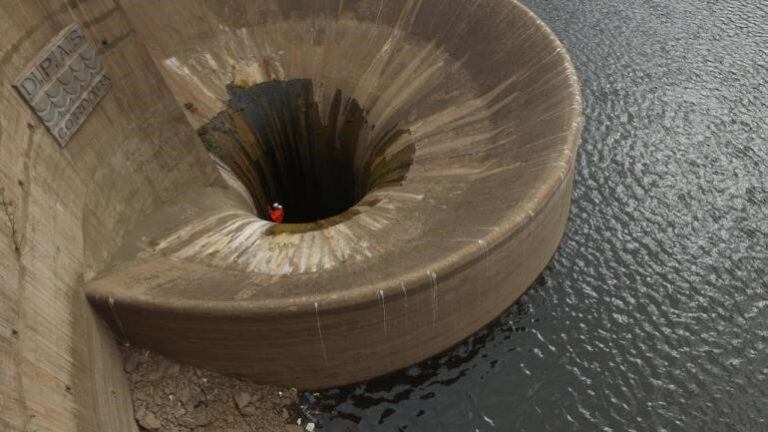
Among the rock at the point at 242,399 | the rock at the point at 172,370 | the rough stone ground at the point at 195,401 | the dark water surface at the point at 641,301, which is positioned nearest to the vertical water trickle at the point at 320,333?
the dark water surface at the point at 641,301

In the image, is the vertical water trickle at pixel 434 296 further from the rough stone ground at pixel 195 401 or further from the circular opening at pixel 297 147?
the circular opening at pixel 297 147

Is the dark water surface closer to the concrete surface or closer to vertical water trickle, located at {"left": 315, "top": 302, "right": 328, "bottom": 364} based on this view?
the concrete surface

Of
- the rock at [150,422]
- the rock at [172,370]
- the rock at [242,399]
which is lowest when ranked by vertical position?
the rock at [242,399]

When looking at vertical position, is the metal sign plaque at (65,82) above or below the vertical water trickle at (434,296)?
above

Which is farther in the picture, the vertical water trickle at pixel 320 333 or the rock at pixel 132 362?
the rock at pixel 132 362

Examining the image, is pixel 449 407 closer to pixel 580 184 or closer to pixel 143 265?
pixel 143 265

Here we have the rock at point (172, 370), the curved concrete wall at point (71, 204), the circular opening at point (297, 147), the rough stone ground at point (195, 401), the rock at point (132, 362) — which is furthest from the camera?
the circular opening at point (297, 147)

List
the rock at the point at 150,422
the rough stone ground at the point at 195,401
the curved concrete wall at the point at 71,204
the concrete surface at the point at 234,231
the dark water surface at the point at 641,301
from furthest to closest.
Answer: the dark water surface at the point at 641,301, the rough stone ground at the point at 195,401, the rock at the point at 150,422, the concrete surface at the point at 234,231, the curved concrete wall at the point at 71,204

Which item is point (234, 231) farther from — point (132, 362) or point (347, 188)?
point (347, 188)
